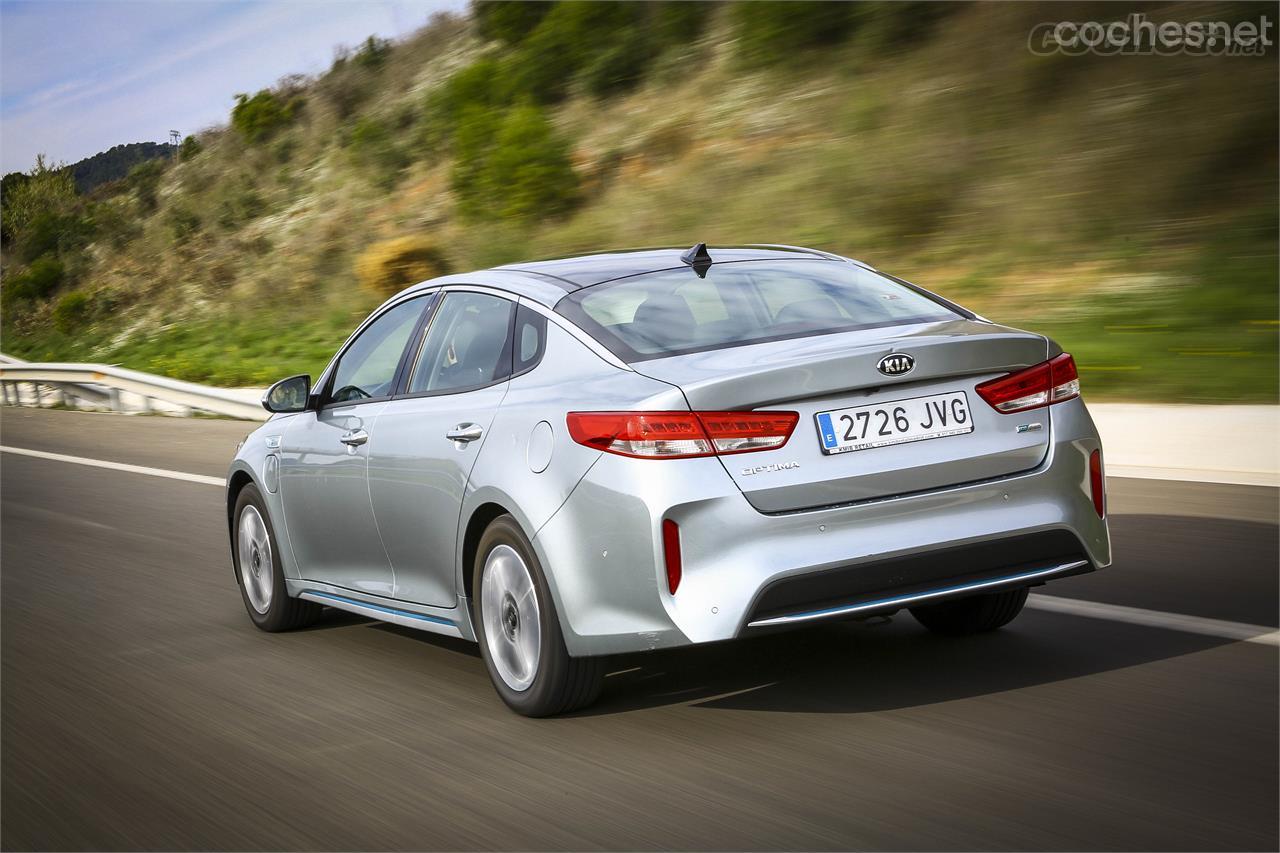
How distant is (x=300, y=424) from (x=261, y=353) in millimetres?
21889

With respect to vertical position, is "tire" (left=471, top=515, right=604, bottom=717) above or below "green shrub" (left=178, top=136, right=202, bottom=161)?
below

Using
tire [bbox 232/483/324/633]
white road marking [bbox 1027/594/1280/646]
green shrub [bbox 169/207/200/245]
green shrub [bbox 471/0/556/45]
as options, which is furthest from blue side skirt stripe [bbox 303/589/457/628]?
green shrub [bbox 169/207/200/245]

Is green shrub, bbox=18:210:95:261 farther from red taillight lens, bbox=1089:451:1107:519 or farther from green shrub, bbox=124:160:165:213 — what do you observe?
red taillight lens, bbox=1089:451:1107:519

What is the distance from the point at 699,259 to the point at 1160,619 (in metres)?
2.23

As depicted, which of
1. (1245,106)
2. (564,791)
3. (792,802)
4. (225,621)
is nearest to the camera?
(792,802)

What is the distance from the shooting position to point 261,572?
722 centimetres

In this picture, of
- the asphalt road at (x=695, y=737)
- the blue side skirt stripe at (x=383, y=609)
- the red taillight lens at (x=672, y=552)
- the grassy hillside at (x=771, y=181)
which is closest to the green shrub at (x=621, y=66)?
the grassy hillside at (x=771, y=181)

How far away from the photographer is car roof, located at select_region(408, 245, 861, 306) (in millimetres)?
5488

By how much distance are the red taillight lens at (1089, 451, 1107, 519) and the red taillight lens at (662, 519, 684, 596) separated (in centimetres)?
144

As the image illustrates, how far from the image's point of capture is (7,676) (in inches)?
256

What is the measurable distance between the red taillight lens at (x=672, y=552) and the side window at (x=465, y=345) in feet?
3.64

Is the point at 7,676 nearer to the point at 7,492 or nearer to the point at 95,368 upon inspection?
the point at 7,492

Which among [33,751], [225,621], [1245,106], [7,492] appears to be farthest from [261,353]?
[33,751]

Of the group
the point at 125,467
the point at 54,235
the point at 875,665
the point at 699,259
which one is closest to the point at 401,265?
the point at 125,467
